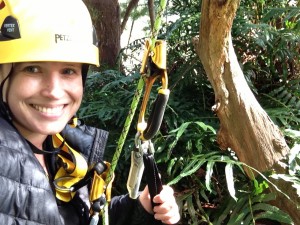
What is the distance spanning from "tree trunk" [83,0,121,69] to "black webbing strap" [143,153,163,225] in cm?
275

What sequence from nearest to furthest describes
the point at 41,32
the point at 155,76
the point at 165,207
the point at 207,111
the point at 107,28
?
1. the point at 155,76
2. the point at 41,32
3. the point at 165,207
4. the point at 207,111
5. the point at 107,28

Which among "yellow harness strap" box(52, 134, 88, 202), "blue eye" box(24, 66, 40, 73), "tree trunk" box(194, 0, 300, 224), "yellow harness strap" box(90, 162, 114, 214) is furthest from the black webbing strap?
"tree trunk" box(194, 0, 300, 224)

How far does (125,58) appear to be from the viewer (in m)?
3.73

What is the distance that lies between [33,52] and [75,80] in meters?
0.17

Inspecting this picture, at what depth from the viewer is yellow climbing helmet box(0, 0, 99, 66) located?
119cm

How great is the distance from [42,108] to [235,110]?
1066mm

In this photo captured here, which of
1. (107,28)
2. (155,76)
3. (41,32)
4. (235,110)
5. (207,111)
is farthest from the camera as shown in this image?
(107,28)

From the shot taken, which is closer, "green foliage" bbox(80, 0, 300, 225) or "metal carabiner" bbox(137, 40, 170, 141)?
"metal carabiner" bbox(137, 40, 170, 141)

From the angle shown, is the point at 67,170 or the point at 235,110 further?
the point at 235,110

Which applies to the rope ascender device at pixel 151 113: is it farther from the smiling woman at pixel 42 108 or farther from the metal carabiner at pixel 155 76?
the smiling woman at pixel 42 108

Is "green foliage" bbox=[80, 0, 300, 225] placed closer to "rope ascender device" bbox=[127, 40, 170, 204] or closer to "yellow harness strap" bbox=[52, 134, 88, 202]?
"yellow harness strap" bbox=[52, 134, 88, 202]

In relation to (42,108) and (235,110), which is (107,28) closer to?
(235,110)

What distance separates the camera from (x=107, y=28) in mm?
4168

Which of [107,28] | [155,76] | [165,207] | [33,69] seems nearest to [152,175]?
[165,207]
